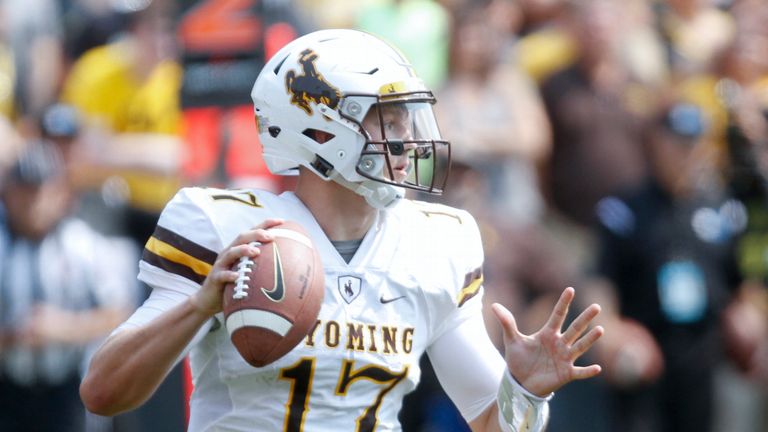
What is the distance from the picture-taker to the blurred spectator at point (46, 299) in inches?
261

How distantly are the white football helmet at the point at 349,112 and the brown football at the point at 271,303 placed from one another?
416 millimetres

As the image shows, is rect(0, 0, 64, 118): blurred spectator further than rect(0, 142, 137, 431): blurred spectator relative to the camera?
Yes

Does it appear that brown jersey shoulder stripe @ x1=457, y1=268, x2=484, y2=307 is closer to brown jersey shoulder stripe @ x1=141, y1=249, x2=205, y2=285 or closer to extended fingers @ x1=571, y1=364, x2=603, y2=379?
extended fingers @ x1=571, y1=364, x2=603, y2=379

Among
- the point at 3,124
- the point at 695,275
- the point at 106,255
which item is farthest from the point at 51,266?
the point at 695,275

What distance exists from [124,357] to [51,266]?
3441 mm

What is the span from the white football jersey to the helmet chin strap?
3.6 inches

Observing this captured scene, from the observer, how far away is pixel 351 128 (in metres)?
3.65

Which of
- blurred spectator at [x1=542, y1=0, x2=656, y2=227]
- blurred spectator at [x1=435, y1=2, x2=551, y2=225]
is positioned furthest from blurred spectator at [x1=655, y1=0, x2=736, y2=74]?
blurred spectator at [x1=435, y1=2, x2=551, y2=225]

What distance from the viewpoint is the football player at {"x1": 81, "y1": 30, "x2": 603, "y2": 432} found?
3.46 meters

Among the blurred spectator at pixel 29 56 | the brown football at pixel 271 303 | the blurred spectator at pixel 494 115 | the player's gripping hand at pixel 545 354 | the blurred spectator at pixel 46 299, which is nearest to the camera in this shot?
the brown football at pixel 271 303

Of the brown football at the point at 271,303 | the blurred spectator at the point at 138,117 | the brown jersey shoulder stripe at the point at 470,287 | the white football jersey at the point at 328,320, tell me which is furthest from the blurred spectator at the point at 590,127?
the brown football at the point at 271,303

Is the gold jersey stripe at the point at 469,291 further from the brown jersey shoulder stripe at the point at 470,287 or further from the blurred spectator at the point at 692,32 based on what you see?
the blurred spectator at the point at 692,32

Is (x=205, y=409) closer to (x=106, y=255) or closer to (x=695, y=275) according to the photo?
(x=106, y=255)

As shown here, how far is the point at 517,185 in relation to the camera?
750 centimetres
